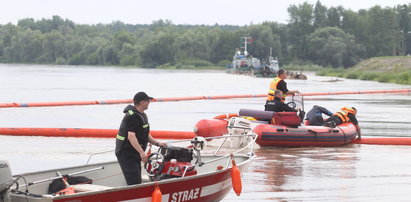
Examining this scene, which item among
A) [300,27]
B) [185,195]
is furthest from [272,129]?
[300,27]

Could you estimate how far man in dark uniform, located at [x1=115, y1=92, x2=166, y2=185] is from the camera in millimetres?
9008

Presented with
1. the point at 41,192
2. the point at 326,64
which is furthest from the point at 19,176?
the point at 326,64

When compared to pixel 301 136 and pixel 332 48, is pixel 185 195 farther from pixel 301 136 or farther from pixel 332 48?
pixel 332 48

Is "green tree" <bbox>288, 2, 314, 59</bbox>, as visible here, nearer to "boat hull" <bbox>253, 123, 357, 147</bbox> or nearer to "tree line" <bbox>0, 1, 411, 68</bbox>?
"tree line" <bbox>0, 1, 411, 68</bbox>

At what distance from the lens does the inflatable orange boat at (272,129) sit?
53.0ft

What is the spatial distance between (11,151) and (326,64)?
135980 mm

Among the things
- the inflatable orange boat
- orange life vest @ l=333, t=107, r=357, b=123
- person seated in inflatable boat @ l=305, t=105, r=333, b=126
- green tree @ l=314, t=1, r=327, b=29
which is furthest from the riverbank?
green tree @ l=314, t=1, r=327, b=29

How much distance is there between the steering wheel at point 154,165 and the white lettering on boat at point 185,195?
19.2 inches

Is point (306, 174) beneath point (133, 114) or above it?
beneath

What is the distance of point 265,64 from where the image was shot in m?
100

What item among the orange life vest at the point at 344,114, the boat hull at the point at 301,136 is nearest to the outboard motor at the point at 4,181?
the boat hull at the point at 301,136

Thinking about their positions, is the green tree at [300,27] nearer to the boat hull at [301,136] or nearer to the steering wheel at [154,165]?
the boat hull at [301,136]

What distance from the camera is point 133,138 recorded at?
8.95 m

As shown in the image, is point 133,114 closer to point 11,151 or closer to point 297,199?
point 297,199
